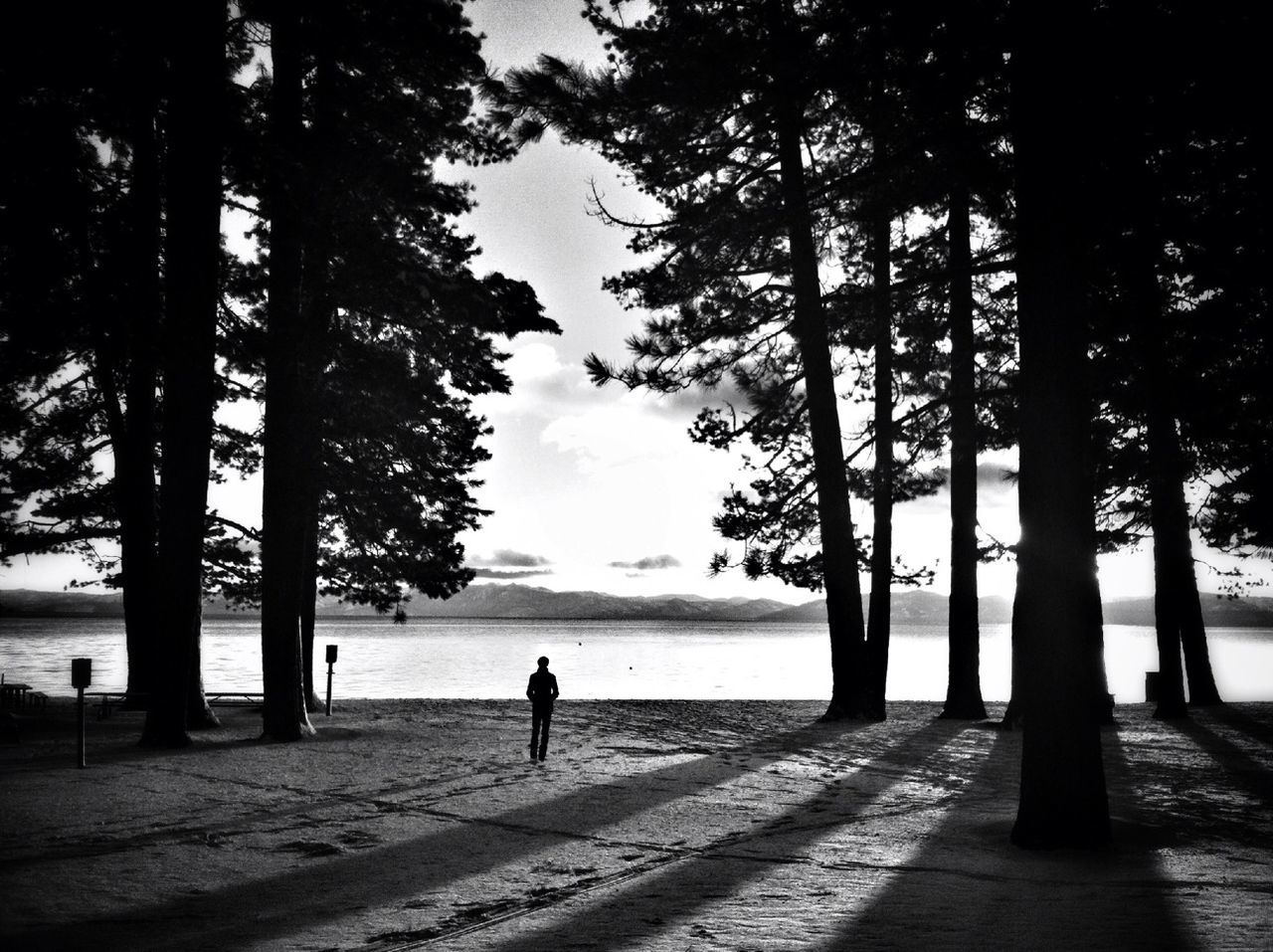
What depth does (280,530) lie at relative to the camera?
16.1m

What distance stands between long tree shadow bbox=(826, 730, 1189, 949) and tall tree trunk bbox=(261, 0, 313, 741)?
33.5 ft

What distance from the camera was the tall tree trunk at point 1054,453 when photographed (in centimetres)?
886

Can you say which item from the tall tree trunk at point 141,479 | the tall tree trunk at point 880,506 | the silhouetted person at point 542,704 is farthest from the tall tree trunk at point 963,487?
the tall tree trunk at point 141,479

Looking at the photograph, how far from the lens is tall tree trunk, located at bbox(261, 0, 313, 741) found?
1608 centimetres

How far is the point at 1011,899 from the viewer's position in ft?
23.4

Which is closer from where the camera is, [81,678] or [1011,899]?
[1011,899]

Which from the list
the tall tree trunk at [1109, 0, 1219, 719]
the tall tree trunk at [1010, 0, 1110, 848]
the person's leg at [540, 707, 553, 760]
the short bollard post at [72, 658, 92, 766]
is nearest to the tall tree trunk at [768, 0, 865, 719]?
the tall tree trunk at [1109, 0, 1219, 719]

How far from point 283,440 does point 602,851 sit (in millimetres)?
9565

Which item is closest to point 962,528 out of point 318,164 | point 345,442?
point 345,442

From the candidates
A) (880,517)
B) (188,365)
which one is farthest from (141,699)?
(880,517)

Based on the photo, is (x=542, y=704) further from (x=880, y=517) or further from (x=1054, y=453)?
(x=880, y=517)

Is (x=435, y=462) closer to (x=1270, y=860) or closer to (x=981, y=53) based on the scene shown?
(x=981, y=53)

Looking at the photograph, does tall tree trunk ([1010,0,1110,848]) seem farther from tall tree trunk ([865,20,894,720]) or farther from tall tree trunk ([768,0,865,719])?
tall tree trunk ([768,0,865,719])

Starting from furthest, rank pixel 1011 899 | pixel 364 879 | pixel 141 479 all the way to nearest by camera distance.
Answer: pixel 141 479, pixel 364 879, pixel 1011 899
